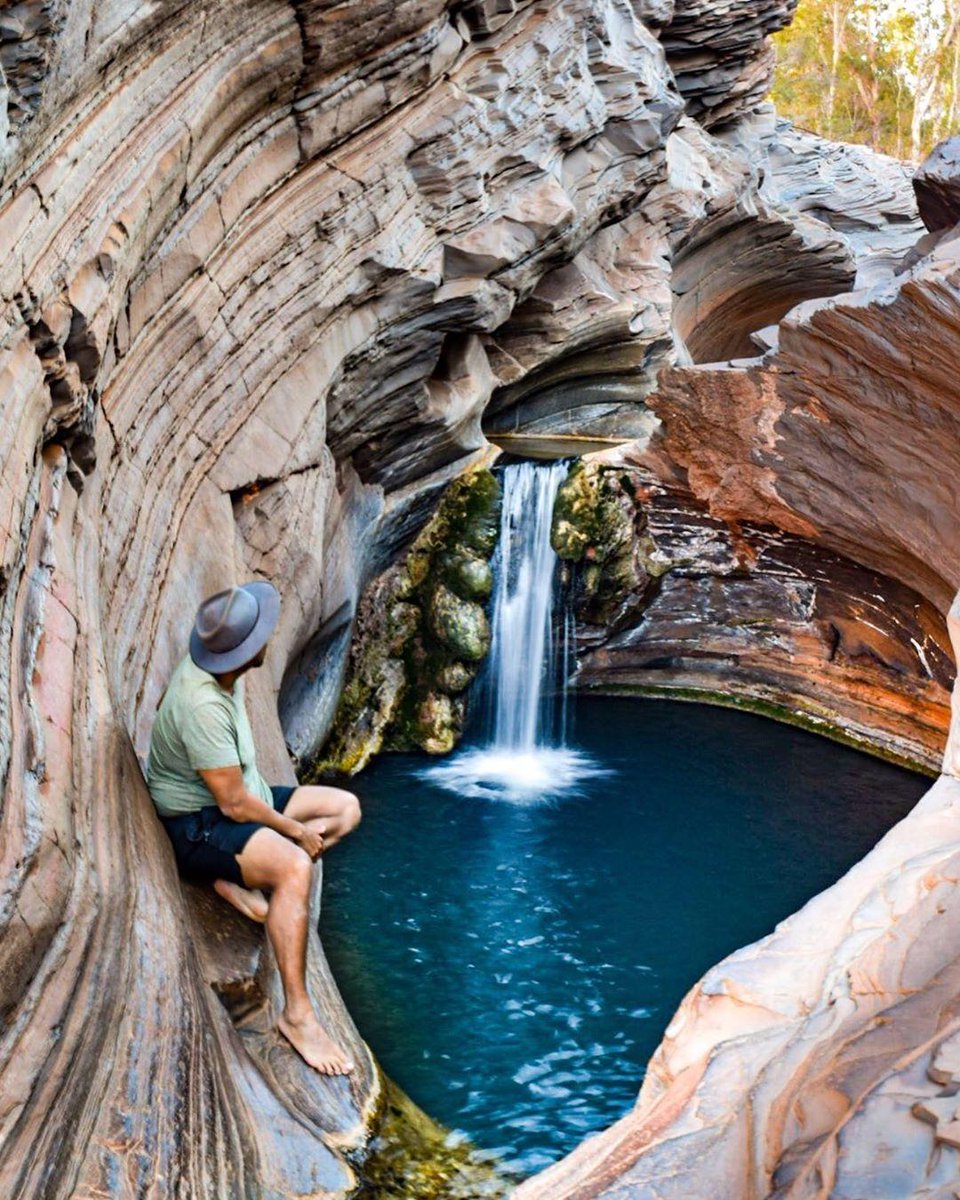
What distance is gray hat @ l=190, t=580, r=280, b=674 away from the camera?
4891mm

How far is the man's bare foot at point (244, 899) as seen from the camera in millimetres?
5219

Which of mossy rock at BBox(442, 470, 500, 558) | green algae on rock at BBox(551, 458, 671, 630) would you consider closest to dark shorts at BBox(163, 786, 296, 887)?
mossy rock at BBox(442, 470, 500, 558)

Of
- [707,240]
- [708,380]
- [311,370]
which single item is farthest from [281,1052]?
[707,240]

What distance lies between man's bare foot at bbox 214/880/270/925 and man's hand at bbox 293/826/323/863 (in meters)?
0.30

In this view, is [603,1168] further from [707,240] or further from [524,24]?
[707,240]

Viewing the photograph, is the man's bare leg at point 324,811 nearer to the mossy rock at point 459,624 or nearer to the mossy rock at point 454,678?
the mossy rock at point 454,678

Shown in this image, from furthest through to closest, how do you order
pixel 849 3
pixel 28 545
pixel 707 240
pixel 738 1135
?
pixel 849 3, pixel 707 240, pixel 28 545, pixel 738 1135

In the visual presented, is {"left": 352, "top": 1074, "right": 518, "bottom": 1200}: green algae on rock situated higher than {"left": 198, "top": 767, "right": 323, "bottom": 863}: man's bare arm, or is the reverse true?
{"left": 198, "top": 767, "right": 323, "bottom": 863}: man's bare arm

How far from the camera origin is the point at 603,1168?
11.7ft

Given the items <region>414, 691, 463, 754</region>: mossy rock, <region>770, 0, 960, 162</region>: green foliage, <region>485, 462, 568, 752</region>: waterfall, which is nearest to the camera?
<region>414, 691, 463, 754</region>: mossy rock

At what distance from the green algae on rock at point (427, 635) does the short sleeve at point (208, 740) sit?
239 inches

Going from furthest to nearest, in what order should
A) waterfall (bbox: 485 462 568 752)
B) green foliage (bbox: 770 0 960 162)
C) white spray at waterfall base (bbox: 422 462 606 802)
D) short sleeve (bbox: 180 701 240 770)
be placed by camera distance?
green foliage (bbox: 770 0 960 162) < waterfall (bbox: 485 462 568 752) < white spray at waterfall base (bbox: 422 462 606 802) < short sleeve (bbox: 180 701 240 770)

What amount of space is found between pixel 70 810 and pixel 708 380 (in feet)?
24.3

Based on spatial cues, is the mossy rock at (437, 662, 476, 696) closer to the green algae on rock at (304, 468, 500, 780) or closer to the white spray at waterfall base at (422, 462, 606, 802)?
the green algae on rock at (304, 468, 500, 780)
